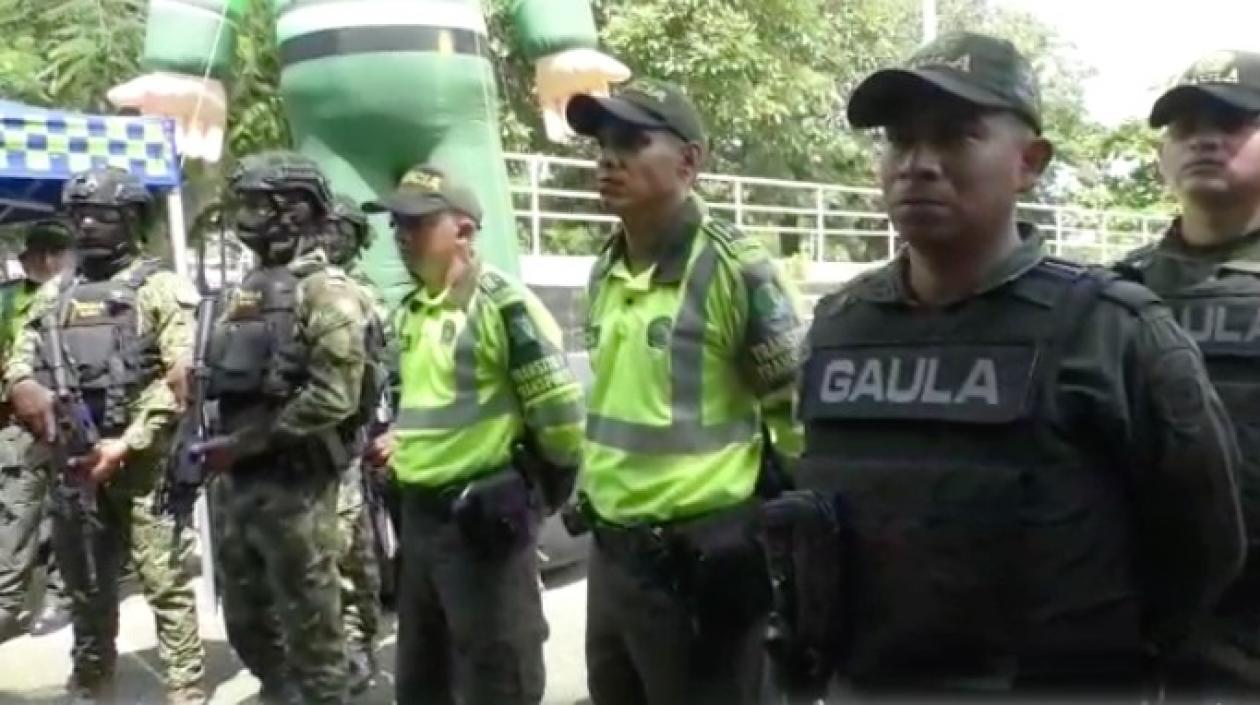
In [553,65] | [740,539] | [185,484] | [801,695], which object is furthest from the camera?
[553,65]

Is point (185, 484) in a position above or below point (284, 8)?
below

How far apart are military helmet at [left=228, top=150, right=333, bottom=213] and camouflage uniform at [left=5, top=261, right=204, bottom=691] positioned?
2.40 ft

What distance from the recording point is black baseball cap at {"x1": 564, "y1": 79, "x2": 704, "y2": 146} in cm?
340

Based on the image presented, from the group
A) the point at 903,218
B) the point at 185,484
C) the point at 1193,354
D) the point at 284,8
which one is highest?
the point at 284,8

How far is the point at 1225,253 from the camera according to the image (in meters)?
Result: 3.13

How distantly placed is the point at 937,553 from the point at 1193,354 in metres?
0.42

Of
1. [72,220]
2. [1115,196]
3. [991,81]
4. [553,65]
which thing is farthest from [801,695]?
[1115,196]

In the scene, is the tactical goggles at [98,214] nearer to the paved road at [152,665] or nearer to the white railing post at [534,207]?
the paved road at [152,665]

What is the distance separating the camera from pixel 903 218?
2072 millimetres

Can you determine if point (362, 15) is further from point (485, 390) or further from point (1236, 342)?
point (1236, 342)

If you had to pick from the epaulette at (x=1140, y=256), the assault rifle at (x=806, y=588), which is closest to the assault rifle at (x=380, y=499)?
the epaulette at (x=1140, y=256)

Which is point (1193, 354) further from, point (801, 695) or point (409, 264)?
point (409, 264)

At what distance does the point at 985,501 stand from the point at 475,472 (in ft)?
7.17

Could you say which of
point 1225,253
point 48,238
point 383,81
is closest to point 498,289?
point 1225,253
